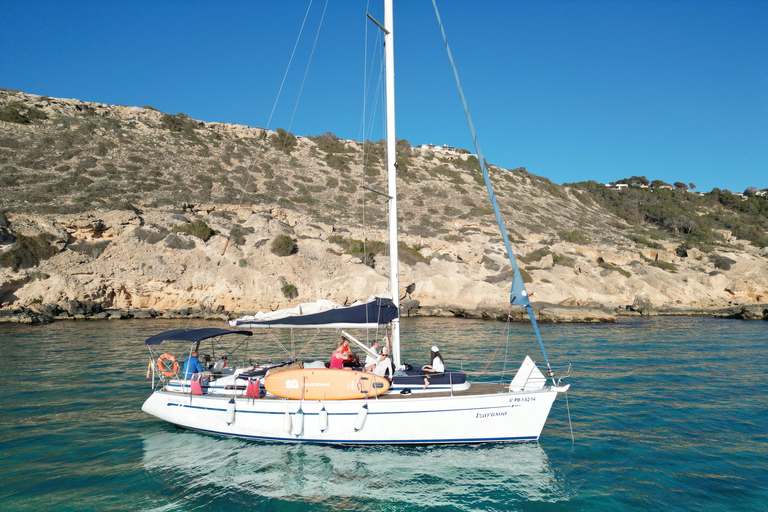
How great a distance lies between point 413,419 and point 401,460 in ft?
2.72

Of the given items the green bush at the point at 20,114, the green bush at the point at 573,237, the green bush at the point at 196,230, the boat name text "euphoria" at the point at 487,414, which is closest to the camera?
the boat name text "euphoria" at the point at 487,414

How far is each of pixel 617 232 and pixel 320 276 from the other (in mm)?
44421

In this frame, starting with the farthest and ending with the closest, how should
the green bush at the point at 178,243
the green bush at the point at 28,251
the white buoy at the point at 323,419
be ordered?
1. the green bush at the point at 178,243
2. the green bush at the point at 28,251
3. the white buoy at the point at 323,419

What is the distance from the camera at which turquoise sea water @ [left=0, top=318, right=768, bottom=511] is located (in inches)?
301

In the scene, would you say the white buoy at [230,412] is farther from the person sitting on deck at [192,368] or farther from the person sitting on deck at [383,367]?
the person sitting on deck at [383,367]

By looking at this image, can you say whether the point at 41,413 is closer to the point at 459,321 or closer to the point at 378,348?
the point at 378,348

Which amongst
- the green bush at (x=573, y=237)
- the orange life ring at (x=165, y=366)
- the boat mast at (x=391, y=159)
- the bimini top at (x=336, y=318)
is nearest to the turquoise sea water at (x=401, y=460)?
the orange life ring at (x=165, y=366)

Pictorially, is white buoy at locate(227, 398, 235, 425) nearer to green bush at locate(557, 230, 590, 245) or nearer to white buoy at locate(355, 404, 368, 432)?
white buoy at locate(355, 404, 368, 432)

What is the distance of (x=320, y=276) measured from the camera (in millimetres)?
36125

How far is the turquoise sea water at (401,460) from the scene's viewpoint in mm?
7633

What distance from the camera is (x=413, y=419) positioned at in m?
9.26

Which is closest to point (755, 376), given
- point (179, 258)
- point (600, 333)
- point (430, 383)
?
point (600, 333)

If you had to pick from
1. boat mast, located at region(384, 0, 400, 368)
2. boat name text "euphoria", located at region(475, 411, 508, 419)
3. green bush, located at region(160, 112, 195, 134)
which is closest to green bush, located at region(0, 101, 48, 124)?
green bush, located at region(160, 112, 195, 134)

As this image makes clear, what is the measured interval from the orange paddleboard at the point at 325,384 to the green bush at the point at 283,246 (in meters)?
27.6
